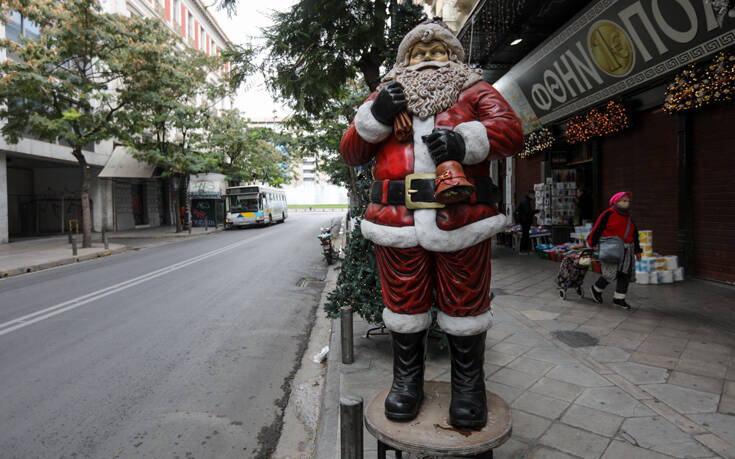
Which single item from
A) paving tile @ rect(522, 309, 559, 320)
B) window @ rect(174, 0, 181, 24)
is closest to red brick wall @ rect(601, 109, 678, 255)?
paving tile @ rect(522, 309, 559, 320)

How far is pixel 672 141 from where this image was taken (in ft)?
24.5

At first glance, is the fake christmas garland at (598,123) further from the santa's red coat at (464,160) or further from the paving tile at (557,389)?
the santa's red coat at (464,160)

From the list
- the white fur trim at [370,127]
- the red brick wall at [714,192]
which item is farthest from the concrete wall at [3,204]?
the red brick wall at [714,192]

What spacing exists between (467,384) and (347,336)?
1952 mm

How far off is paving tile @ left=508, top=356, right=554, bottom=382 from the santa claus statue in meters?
1.75

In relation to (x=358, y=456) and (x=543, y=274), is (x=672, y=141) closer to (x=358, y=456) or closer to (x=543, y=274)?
(x=543, y=274)

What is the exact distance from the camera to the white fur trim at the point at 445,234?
81.6 inches

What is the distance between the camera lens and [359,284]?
4.07m

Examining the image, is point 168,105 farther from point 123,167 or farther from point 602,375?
point 602,375

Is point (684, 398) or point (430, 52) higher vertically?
point (430, 52)

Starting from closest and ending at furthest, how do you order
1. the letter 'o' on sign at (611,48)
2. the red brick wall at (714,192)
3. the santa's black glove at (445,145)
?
the santa's black glove at (445,145), the red brick wall at (714,192), the letter 'o' on sign at (611,48)

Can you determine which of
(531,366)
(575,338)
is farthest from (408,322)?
(575,338)

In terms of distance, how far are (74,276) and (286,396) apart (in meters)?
8.73

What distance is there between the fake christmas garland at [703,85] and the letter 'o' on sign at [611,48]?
79 cm
